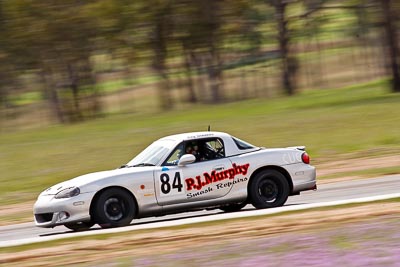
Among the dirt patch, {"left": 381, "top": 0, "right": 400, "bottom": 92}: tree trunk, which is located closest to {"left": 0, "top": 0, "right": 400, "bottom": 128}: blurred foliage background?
{"left": 381, "top": 0, "right": 400, "bottom": 92}: tree trunk

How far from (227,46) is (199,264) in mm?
60857

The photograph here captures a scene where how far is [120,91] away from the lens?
95.4 metres

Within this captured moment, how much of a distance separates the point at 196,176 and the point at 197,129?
19695mm

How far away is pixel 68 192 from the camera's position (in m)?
12.9

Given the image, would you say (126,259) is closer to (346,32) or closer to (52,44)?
(52,44)

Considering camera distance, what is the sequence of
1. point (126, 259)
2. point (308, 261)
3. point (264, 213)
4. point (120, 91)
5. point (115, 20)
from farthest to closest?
point (120, 91)
point (115, 20)
point (264, 213)
point (126, 259)
point (308, 261)

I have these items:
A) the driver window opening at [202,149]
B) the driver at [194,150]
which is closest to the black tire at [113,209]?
the driver window opening at [202,149]

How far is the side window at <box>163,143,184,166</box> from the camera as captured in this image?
13.5 meters

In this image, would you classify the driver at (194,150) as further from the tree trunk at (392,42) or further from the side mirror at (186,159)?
the tree trunk at (392,42)

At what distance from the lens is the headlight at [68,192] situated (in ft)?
42.1

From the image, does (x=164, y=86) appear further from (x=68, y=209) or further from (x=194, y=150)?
(x=68, y=209)

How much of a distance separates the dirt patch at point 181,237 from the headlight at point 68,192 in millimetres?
1523

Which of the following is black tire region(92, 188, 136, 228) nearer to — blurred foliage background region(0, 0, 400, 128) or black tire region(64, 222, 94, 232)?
black tire region(64, 222, 94, 232)

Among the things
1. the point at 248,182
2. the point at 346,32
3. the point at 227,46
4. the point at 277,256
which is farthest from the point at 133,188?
the point at 346,32
